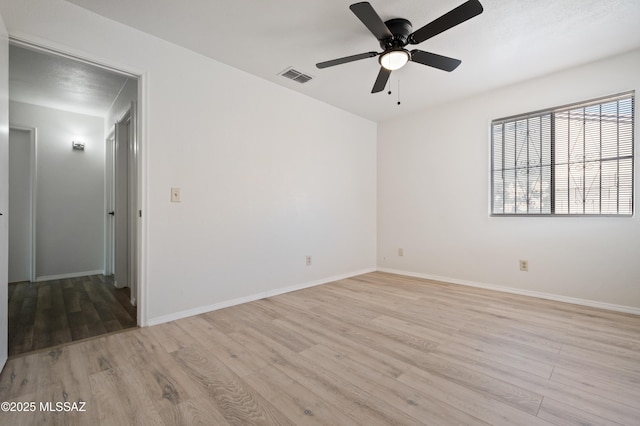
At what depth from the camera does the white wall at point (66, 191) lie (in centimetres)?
408

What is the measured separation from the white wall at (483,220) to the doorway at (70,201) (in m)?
3.56

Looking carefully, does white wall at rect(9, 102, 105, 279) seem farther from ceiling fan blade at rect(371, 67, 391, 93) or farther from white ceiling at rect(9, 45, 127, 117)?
ceiling fan blade at rect(371, 67, 391, 93)

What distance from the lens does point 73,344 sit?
206 centimetres

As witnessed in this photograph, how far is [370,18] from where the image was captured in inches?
74.0

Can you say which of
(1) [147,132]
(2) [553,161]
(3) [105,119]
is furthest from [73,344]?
(2) [553,161]

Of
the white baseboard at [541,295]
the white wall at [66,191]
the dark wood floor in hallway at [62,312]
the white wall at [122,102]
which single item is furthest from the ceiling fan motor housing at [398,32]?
the white wall at [66,191]

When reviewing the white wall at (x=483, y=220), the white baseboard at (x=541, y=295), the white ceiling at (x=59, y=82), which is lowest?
the white baseboard at (x=541, y=295)

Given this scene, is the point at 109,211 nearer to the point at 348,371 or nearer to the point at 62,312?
A: the point at 62,312

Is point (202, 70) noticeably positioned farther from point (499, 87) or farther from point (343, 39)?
point (499, 87)

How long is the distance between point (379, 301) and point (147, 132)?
2.77 m

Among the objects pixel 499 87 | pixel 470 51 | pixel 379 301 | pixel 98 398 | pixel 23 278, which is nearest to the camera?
pixel 98 398

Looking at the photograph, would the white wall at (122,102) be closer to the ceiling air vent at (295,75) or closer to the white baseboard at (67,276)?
the ceiling air vent at (295,75)

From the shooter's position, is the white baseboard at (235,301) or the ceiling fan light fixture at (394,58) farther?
the white baseboard at (235,301)

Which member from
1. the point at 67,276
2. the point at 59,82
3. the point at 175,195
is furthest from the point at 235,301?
the point at 59,82
